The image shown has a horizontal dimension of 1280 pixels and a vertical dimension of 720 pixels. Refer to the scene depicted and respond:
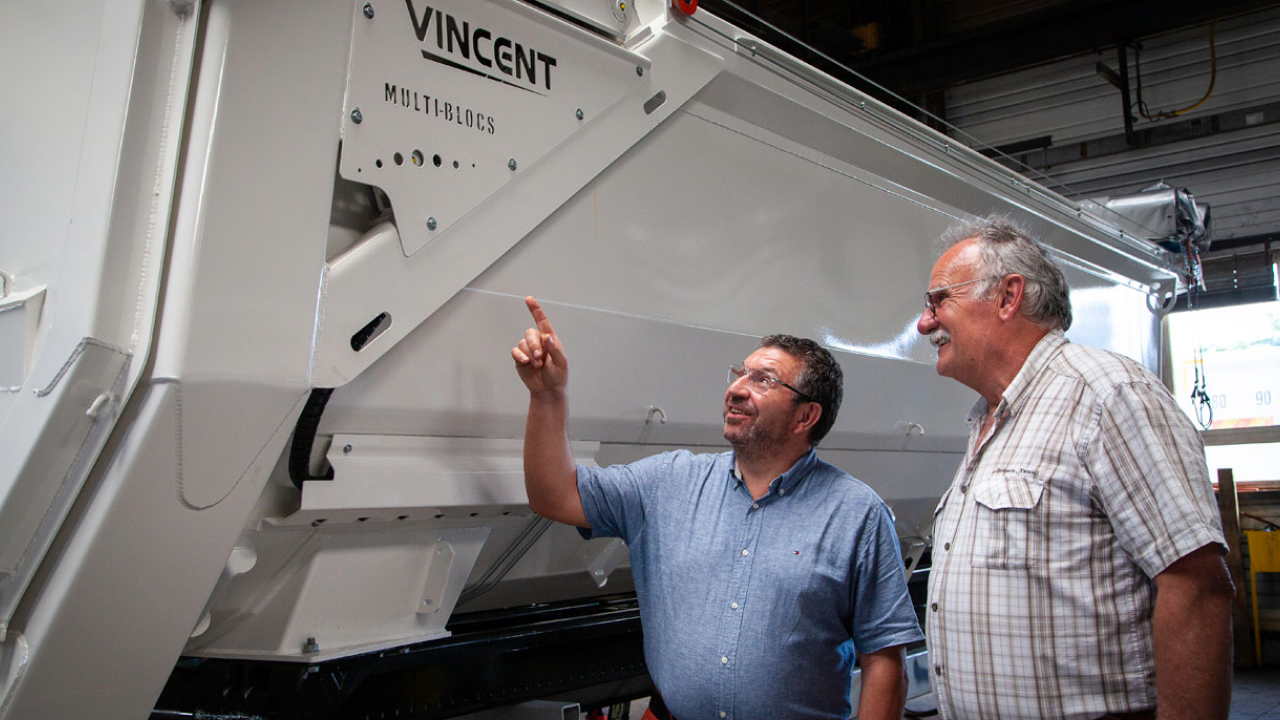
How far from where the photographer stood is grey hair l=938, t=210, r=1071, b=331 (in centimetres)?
191

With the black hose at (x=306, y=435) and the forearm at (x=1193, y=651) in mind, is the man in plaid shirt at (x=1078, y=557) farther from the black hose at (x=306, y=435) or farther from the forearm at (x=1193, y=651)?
the black hose at (x=306, y=435)

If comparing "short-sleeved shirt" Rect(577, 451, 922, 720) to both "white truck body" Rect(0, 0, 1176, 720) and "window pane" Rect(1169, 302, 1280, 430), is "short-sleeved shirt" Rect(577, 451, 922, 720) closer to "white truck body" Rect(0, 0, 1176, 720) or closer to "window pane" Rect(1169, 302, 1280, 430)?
"white truck body" Rect(0, 0, 1176, 720)

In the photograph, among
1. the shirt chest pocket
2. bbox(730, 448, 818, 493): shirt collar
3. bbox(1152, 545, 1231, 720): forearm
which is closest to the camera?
bbox(1152, 545, 1231, 720): forearm

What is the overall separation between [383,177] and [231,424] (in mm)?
528

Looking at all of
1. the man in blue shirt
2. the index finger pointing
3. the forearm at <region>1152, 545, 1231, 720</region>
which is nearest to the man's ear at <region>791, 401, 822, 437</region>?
the man in blue shirt

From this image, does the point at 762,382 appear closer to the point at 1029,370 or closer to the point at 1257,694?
the point at 1029,370

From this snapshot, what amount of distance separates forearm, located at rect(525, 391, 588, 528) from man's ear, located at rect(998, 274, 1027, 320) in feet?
2.91

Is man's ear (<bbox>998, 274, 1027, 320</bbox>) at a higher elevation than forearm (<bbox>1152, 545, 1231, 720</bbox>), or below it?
higher

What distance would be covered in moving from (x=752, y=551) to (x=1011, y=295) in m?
0.73

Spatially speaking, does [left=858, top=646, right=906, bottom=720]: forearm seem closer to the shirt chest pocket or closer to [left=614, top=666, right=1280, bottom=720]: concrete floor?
the shirt chest pocket

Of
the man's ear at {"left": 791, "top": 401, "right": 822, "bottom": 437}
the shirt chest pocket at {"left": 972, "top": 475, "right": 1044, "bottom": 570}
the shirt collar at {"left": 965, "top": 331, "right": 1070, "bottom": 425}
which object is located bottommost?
the shirt chest pocket at {"left": 972, "top": 475, "right": 1044, "bottom": 570}

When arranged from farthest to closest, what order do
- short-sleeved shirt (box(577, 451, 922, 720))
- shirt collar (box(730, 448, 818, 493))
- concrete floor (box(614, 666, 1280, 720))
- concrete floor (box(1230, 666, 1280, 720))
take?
1. concrete floor (box(1230, 666, 1280, 720))
2. concrete floor (box(614, 666, 1280, 720))
3. shirt collar (box(730, 448, 818, 493))
4. short-sleeved shirt (box(577, 451, 922, 720))

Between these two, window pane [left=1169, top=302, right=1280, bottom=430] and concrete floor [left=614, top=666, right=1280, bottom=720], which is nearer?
concrete floor [left=614, top=666, right=1280, bottom=720]

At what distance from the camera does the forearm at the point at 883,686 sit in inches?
78.8
